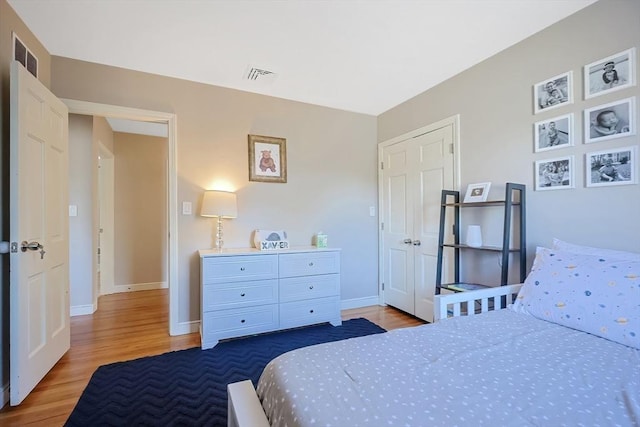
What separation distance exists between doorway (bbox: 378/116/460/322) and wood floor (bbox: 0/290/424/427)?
12.3 inches

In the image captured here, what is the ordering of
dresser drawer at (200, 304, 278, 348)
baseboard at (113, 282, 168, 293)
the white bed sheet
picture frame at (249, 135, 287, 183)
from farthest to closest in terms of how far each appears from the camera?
baseboard at (113, 282, 168, 293), picture frame at (249, 135, 287, 183), dresser drawer at (200, 304, 278, 348), the white bed sheet

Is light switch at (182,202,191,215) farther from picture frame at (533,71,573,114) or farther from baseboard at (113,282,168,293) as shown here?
picture frame at (533,71,573,114)

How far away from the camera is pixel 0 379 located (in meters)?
1.70

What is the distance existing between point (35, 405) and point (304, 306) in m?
1.89

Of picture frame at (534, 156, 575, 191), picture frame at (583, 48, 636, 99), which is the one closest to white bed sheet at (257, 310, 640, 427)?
picture frame at (534, 156, 575, 191)

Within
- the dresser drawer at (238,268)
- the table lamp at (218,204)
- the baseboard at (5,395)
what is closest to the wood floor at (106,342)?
the baseboard at (5,395)

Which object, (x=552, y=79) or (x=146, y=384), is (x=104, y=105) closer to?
(x=146, y=384)

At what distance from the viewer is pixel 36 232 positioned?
1.90 m

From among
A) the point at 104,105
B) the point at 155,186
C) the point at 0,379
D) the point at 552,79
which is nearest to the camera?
the point at 0,379

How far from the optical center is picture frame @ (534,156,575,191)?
6.25 feet

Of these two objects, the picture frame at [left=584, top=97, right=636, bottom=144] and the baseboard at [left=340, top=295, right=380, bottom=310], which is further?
the baseboard at [left=340, top=295, right=380, bottom=310]

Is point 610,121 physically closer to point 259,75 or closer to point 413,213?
point 413,213

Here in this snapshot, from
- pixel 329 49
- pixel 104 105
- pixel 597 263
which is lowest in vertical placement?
Result: pixel 597 263

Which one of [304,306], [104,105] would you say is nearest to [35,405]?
[304,306]
